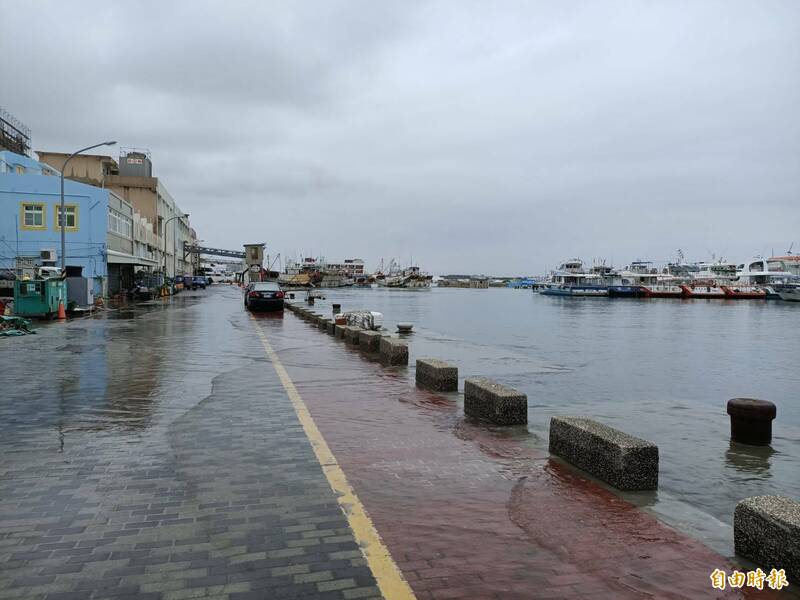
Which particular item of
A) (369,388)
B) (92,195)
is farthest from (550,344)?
(92,195)

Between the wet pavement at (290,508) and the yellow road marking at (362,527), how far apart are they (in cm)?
6

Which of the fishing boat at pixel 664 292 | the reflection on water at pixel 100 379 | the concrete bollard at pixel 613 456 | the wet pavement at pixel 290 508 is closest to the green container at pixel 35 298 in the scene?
the reflection on water at pixel 100 379

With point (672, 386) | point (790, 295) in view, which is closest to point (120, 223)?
point (672, 386)

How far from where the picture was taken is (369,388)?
1055 centimetres

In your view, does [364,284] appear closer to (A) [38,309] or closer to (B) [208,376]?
(A) [38,309]

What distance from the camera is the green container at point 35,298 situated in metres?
24.2

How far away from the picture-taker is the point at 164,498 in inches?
195

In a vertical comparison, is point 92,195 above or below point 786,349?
above

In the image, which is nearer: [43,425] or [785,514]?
[785,514]

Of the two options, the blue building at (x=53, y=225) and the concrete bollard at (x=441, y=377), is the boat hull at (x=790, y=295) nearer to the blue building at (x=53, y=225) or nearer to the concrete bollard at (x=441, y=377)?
the blue building at (x=53, y=225)

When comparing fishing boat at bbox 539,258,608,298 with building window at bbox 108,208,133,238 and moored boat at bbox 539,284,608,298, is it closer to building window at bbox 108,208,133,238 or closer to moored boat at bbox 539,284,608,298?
moored boat at bbox 539,284,608,298

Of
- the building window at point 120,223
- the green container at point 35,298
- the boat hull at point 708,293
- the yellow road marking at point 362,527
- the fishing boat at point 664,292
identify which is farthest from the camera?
the fishing boat at point 664,292

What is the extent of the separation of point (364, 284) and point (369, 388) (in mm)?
164882

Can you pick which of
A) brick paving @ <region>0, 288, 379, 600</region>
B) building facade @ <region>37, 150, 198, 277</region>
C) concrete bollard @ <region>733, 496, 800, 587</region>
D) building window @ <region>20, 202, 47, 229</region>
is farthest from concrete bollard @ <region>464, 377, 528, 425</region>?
building facade @ <region>37, 150, 198, 277</region>
